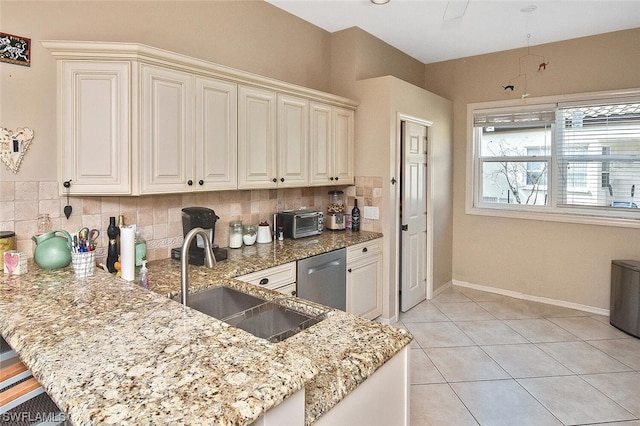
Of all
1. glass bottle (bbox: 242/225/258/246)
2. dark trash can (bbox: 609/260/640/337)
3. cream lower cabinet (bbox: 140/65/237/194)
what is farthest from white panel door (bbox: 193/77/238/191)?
dark trash can (bbox: 609/260/640/337)

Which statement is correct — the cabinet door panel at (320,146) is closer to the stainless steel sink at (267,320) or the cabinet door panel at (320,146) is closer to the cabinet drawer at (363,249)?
the cabinet drawer at (363,249)

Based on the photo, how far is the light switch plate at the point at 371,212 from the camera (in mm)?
3801

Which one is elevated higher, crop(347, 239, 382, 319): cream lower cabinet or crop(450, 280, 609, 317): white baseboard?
crop(347, 239, 382, 319): cream lower cabinet

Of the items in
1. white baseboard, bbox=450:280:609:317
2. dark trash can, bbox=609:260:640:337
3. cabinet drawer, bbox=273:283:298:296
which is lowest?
white baseboard, bbox=450:280:609:317

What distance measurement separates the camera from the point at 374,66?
413cm

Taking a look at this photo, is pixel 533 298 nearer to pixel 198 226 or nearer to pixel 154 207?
pixel 198 226

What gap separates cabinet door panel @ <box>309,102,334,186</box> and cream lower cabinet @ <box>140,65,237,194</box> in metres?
0.88

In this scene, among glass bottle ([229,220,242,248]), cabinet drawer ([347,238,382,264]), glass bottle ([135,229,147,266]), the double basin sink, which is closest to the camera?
the double basin sink

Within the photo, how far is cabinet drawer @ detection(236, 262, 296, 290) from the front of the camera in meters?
2.48

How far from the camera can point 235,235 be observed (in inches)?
120

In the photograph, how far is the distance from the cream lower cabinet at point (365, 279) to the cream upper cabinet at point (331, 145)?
705 millimetres

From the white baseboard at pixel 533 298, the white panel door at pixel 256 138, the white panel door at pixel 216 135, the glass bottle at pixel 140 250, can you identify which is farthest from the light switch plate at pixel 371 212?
the glass bottle at pixel 140 250

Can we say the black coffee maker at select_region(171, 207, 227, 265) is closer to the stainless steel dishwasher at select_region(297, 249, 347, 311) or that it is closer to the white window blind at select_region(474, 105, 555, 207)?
the stainless steel dishwasher at select_region(297, 249, 347, 311)

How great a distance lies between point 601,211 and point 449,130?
1.86 metres
